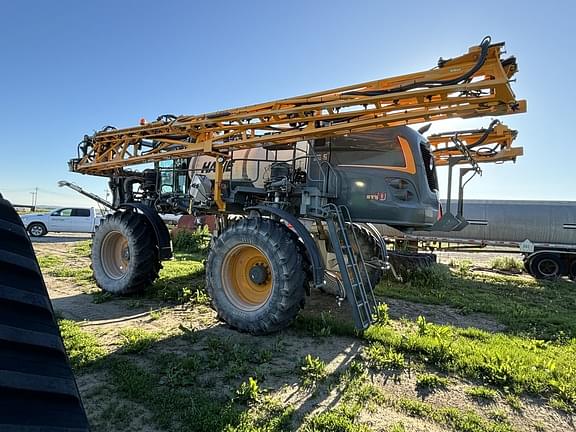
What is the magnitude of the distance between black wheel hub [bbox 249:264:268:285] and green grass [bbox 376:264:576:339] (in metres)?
3.34

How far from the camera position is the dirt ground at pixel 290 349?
121 inches

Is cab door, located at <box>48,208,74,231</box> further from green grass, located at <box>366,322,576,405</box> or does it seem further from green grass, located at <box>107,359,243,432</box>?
green grass, located at <box>366,322,576,405</box>

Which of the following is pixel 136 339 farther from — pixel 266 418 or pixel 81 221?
pixel 81 221

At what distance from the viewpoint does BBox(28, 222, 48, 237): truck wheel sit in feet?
65.3

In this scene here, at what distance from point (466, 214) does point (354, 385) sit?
12.6 m

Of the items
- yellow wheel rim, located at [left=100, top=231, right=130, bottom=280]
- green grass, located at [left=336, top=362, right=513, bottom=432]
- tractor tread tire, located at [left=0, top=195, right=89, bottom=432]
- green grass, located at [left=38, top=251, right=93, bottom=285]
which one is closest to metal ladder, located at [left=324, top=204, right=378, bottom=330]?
green grass, located at [left=336, top=362, right=513, bottom=432]

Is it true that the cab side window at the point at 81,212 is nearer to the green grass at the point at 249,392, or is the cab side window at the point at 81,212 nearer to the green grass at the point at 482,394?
the green grass at the point at 249,392

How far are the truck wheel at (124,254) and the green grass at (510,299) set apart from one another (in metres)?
4.49

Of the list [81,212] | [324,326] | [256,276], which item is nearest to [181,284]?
[256,276]

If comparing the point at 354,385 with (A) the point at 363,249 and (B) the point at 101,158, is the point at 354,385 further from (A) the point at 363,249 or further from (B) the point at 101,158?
(B) the point at 101,158

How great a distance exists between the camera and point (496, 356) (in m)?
4.14

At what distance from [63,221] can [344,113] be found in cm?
2020

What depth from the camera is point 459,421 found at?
303 cm

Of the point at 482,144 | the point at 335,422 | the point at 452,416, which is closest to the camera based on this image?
the point at 335,422
